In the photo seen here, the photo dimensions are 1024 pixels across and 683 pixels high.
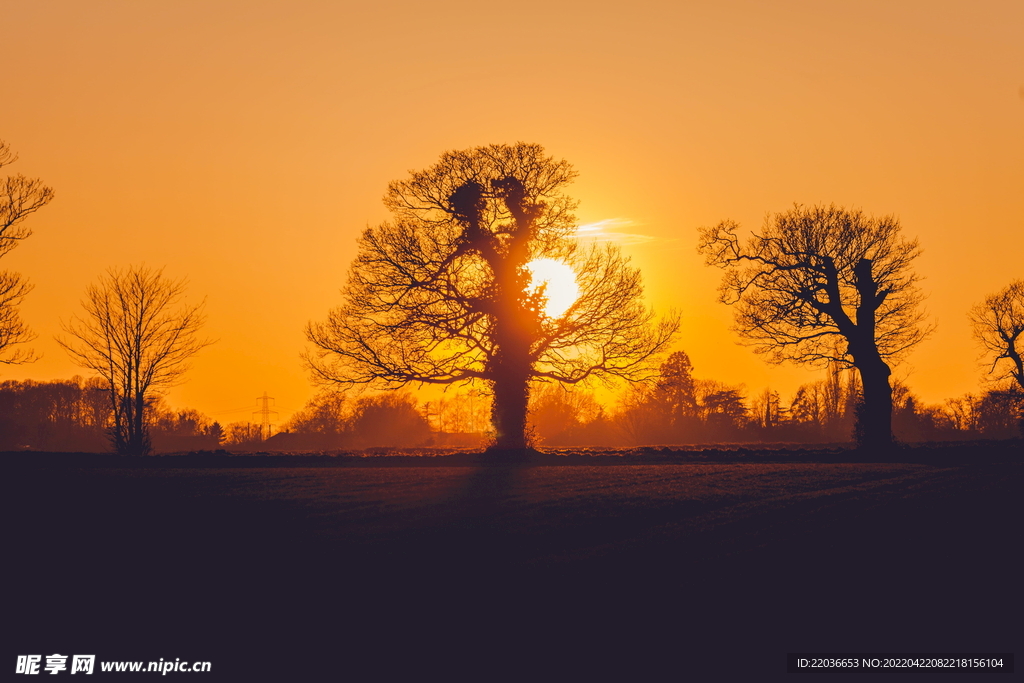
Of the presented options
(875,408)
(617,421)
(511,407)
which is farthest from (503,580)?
(617,421)

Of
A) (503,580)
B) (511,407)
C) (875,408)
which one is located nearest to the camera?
(503,580)

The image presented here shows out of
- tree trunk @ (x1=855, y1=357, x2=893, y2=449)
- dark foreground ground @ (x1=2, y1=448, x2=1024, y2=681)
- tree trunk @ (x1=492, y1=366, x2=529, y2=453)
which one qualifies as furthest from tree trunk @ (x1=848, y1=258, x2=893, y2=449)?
dark foreground ground @ (x1=2, y1=448, x2=1024, y2=681)

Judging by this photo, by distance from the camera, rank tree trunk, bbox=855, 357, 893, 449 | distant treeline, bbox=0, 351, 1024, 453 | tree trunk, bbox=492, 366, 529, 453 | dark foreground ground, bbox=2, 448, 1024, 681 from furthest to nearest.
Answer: distant treeline, bbox=0, 351, 1024, 453
tree trunk, bbox=855, 357, 893, 449
tree trunk, bbox=492, 366, 529, 453
dark foreground ground, bbox=2, 448, 1024, 681

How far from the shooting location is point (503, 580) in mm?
9695

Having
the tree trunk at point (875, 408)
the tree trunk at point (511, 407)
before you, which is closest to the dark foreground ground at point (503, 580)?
the tree trunk at point (511, 407)

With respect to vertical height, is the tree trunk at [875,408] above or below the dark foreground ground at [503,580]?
above

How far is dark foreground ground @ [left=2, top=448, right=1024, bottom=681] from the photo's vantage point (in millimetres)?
7691

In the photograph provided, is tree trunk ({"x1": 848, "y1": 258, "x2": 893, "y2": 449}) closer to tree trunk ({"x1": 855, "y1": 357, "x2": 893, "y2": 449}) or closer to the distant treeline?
tree trunk ({"x1": 855, "y1": 357, "x2": 893, "y2": 449})

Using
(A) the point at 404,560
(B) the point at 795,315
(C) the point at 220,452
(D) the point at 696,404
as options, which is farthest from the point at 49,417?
(A) the point at 404,560

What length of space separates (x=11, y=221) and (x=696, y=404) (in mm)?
65763

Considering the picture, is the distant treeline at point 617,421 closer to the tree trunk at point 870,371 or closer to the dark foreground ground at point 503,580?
the tree trunk at point 870,371

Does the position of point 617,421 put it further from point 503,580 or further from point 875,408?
point 503,580

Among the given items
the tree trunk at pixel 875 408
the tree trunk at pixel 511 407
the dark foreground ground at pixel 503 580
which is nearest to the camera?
the dark foreground ground at pixel 503 580

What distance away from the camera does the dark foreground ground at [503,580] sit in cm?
769
